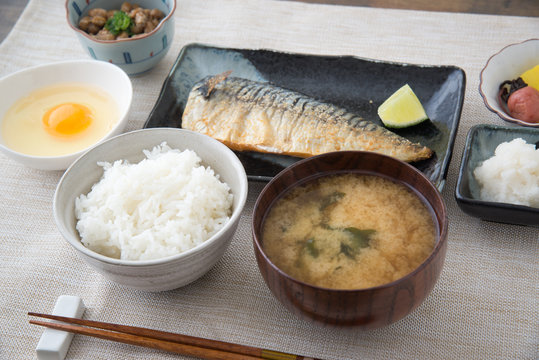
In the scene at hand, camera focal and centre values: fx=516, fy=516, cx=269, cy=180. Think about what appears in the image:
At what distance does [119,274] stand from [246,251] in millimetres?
563

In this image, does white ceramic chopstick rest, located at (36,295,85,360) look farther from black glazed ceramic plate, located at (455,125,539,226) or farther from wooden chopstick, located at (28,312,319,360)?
black glazed ceramic plate, located at (455,125,539,226)

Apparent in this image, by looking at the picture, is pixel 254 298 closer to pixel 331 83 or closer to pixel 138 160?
pixel 138 160

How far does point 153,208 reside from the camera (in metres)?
1.89

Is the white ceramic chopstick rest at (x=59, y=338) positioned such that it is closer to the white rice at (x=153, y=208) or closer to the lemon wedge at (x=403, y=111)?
the white rice at (x=153, y=208)

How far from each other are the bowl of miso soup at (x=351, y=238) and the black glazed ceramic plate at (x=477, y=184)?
0.38 meters

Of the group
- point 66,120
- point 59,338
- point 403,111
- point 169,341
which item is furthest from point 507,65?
point 59,338

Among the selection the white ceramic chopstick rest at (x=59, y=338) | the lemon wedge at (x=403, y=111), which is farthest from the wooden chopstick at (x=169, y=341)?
the lemon wedge at (x=403, y=111)

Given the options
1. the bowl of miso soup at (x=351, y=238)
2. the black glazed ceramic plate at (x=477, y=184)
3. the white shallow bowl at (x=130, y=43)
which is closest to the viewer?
the bowl of miso soup at (x=351, y=238)

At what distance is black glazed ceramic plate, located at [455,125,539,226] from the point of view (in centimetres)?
192

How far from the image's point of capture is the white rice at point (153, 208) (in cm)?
179

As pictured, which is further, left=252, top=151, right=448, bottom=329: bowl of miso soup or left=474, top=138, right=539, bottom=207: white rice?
left=474, top=138, right=539, bottom=207: white rice

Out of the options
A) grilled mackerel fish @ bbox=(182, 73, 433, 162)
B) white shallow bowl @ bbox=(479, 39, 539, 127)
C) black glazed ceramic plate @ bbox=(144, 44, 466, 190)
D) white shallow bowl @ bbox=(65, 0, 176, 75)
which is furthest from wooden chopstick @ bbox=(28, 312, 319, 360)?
white shallow bowl @ bbox=(479, 39, 539, 127)

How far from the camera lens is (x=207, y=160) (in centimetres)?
214

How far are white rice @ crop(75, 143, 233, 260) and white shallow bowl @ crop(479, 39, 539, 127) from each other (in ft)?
4.68
